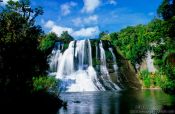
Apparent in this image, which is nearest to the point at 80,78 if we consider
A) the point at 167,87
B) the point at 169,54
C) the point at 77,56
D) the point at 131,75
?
the point at 77,56

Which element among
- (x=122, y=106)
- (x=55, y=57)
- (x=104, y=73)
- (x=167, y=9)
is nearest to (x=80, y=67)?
(x=104, y=73)

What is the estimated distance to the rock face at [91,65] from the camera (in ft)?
239

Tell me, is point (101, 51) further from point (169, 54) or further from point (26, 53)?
point (26, 53)

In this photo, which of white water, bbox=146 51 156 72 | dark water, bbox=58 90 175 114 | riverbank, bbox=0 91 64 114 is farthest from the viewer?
white water, bbox=146 51 156 72

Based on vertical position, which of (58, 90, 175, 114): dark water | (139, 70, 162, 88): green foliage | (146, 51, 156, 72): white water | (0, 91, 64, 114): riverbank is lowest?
(58, 90, 175, 114): dark water

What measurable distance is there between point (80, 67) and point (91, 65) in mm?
2363

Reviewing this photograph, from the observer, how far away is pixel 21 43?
28.7 meters

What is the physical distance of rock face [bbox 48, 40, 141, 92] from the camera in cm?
7281

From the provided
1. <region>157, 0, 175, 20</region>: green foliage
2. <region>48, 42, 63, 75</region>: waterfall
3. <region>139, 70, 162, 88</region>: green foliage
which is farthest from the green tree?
<region>139, 70, 162, 88</region>: green foliage

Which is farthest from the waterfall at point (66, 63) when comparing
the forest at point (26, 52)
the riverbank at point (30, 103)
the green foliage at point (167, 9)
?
the riverbank at point (30, 103)

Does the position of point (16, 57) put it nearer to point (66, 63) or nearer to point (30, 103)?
point (30, 103)

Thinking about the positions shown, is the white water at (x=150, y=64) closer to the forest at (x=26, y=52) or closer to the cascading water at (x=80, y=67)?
the cascading water at (x=80, y=67)

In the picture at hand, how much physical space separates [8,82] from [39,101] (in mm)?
3020

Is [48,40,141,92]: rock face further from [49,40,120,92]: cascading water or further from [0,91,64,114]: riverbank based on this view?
[0,91,64,114]: riverbank
